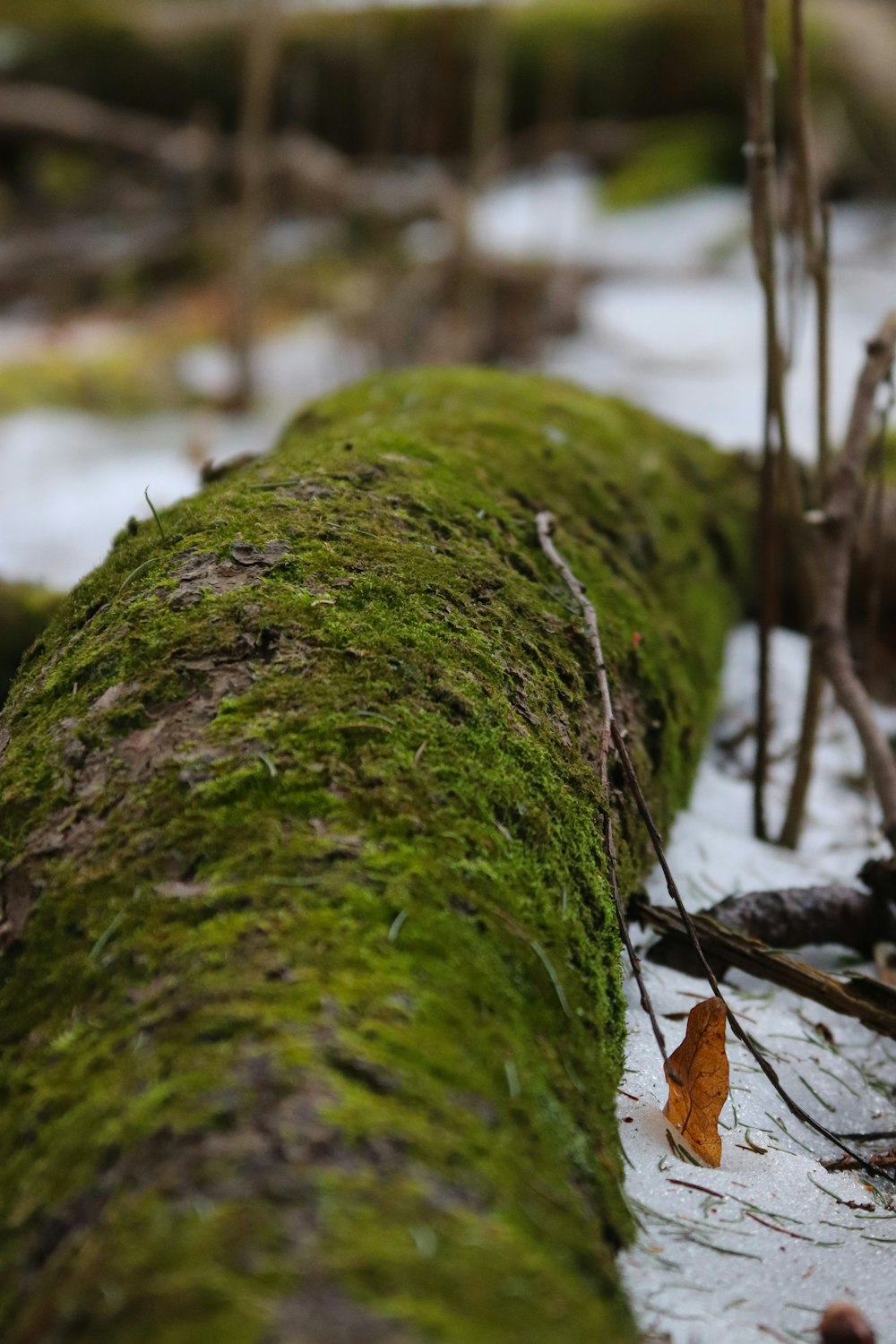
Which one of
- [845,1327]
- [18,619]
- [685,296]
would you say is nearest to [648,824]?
[845,1327]

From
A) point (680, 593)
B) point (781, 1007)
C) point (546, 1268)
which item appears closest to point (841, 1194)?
point (781, 1007)

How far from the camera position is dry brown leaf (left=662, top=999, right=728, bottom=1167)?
4.26ft

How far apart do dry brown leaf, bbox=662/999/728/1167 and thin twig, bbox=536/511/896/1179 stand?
0.09ft

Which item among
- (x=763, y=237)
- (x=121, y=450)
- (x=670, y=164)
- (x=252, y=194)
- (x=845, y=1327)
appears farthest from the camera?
(x=670, y=164)

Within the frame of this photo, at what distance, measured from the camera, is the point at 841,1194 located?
1.30 metres

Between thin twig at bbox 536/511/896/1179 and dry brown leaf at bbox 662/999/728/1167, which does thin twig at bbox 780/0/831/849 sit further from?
dry brown leaf at bbox 662/999/728/1167

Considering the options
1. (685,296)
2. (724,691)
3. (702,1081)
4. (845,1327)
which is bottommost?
(845,1327)

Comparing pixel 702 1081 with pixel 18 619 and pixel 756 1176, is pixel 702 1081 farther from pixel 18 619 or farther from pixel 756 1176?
pixel 18 619

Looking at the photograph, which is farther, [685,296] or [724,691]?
[685,296]

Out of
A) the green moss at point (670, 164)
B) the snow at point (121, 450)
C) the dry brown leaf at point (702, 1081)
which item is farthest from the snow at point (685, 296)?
the dry brown leaf at point (702, 1081)

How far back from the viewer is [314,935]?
3.36 ft

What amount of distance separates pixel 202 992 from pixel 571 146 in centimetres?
1009

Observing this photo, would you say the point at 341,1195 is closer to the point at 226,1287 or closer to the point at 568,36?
the point at 226,1287

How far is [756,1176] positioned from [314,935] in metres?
0.68
